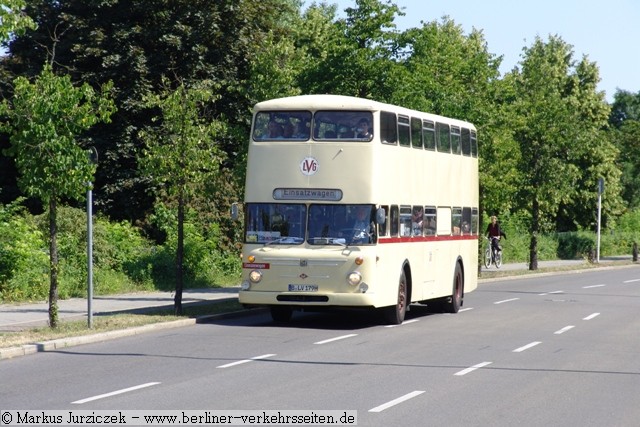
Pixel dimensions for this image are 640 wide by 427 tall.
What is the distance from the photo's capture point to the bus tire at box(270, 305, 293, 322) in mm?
23203

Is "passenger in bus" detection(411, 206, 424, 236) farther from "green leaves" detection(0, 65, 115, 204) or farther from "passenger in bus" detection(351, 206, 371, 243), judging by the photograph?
"green leaves" detection(0, 65, 115, 204)

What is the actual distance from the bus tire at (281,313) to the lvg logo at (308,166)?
2782 mm

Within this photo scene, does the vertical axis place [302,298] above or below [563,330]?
above

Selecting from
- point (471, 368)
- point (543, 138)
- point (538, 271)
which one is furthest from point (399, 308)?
point (538, 271)

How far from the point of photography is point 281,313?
23328 millimetres

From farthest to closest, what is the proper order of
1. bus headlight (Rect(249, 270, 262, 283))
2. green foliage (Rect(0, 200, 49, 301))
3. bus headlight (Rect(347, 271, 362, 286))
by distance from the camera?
green foliage (Rect(0, 200, 49, 301)), bus headlight (Rect(249, 270, 262, 283)), bus headlight (Rect(347, 271, 362, 286))

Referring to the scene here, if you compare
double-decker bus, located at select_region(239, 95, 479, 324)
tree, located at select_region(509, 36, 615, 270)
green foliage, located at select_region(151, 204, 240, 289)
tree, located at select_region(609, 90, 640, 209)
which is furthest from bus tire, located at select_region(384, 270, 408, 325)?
tree, located at select_region(609, 90, 640, 209)

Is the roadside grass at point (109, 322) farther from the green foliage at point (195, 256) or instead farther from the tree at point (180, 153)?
the green foliage at point (195, 256)

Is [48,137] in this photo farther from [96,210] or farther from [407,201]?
A: [96,210]

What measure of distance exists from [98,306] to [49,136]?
6.67 meters

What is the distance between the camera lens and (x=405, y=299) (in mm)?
23719

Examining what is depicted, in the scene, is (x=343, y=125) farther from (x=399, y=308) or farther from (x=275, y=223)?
(x=399, y=308)

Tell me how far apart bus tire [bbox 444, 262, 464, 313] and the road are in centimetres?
189

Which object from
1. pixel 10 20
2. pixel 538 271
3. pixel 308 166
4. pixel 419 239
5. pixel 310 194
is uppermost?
pixel 10 20
